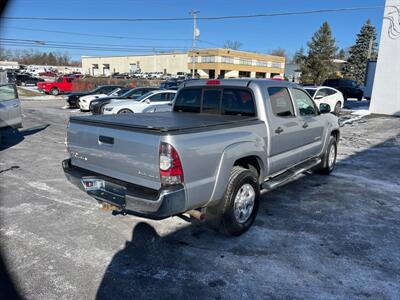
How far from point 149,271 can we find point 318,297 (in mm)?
1630

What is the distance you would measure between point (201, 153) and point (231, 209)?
A: 3.02 ft

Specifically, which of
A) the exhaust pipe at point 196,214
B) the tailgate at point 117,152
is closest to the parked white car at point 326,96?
the exhaust pipe at point 196,214

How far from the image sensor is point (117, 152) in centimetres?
341

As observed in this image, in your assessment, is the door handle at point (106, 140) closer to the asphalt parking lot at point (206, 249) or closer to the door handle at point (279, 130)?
the asphalt parking lot at point (206, 249)

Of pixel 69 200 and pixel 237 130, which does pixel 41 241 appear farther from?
pixel 237 130

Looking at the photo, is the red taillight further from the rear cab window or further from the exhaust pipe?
the rear cab window

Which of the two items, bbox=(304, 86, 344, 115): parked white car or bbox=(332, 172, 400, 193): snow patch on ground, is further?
bbox=(304, 86, 344, 115): parked white car

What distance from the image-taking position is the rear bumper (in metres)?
3.02

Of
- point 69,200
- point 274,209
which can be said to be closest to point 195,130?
point 274,209

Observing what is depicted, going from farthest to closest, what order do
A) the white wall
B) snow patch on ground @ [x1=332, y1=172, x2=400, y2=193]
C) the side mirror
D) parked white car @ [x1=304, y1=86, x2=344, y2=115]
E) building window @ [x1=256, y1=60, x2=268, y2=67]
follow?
building window @ [x1=256, y1=60, x2=268, y2=67] < the white wall < parked white car @ [x1=304, y1=86, x2=344, y2=115] < the side mirror < snow patch on ground @ [x1=332, y1=172, x2=400, y2=193]

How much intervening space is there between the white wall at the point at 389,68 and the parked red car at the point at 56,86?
28.3 meters

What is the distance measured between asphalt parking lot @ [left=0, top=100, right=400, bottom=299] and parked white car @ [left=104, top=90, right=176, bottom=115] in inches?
292

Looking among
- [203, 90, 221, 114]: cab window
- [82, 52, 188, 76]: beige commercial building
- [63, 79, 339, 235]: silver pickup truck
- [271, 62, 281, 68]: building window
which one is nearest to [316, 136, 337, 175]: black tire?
[63, 79, 339, 235]: silver pickup truck

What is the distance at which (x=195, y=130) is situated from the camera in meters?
3.27
